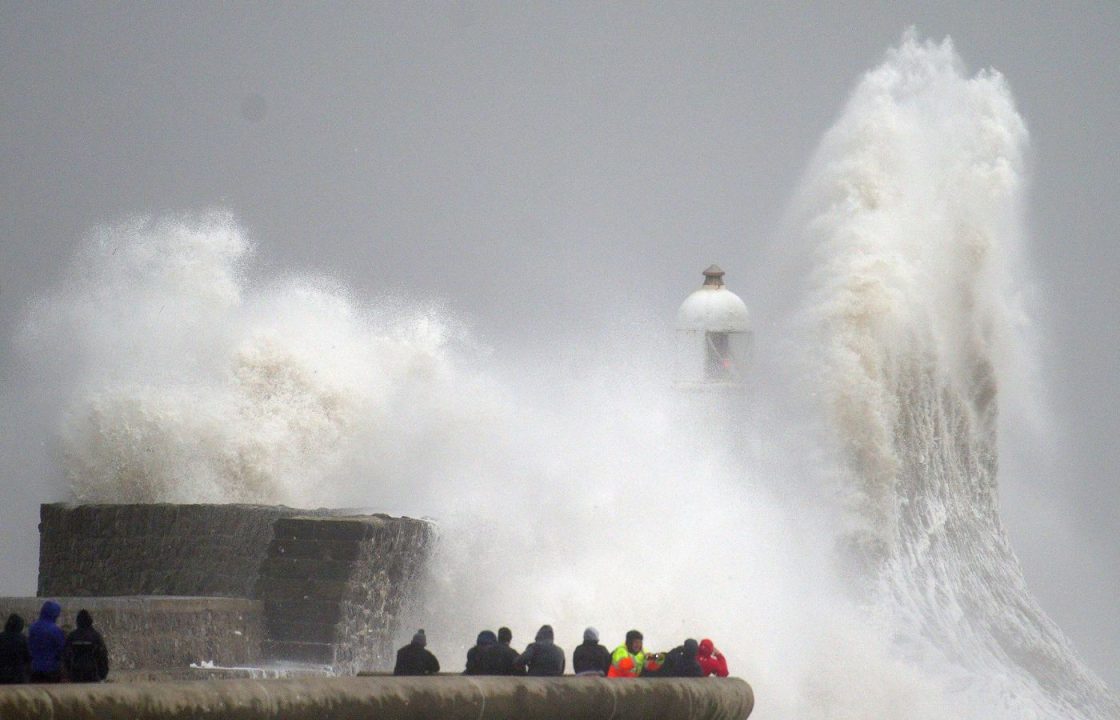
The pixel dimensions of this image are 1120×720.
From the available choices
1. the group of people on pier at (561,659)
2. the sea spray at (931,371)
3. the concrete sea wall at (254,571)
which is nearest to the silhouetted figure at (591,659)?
the group of people on pier at (561,659)

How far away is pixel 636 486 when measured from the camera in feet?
59.8

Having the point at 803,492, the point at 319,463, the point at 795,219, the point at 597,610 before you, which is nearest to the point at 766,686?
the point at 597,610

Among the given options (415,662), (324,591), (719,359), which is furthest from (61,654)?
(719,359)

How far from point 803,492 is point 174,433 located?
32.4 ft

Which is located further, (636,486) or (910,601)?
(910,601)

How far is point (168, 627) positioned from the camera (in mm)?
10391

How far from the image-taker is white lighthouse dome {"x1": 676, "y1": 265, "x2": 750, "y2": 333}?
3362 centimetres

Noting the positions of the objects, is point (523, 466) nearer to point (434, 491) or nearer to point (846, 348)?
point (434, 491)

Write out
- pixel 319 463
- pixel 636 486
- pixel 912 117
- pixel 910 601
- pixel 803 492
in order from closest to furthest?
pixel 636 486 → pixel 319 463 → pixel 910 601 → pixel 803 492 → pixel 912 117

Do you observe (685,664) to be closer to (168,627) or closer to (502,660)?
(502,660)

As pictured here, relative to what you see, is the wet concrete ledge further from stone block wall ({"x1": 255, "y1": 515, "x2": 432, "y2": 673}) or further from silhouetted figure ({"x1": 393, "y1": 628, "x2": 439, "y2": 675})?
stone block wall ({"x1": 255, "y1": 515, "x2": 432, "y2": 673})

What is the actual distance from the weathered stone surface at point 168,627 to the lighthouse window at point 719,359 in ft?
71.4

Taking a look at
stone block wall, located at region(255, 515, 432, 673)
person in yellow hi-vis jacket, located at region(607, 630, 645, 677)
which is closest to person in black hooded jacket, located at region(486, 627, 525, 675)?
person in yellow hi-vis jacket, located at region(607, 630, 645, 677)

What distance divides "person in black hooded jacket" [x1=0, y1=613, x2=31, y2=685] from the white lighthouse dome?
2731cm
